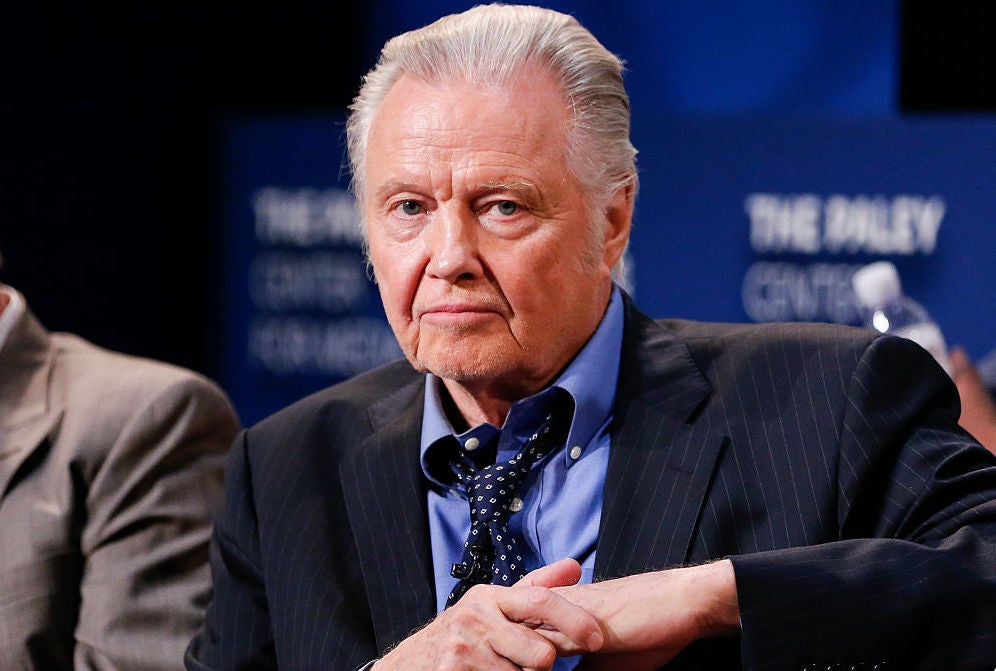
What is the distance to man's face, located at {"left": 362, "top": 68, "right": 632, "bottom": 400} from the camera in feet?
5.56

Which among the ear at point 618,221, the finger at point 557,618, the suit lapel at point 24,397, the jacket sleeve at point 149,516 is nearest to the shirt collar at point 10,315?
the suit lapel at point 24,397

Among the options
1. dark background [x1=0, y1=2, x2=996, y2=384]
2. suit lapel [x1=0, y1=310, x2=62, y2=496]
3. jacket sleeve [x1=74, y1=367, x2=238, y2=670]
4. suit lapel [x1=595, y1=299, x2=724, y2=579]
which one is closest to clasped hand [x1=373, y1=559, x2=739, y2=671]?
suit lapel [x1=595, y1=299, x2=724, y2=579]

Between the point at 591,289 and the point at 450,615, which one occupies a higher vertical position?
the point at 591,289

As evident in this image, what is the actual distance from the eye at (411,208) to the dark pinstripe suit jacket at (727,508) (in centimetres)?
30

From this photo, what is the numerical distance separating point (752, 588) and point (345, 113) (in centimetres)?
344

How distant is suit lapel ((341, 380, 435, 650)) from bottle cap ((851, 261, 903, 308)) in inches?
71.4

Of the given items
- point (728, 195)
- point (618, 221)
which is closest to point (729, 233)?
point (728, 195)

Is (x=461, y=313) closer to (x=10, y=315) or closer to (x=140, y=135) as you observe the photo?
(x=10, y=315)

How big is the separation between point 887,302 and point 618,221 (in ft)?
5.78

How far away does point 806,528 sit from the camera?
5.32ft

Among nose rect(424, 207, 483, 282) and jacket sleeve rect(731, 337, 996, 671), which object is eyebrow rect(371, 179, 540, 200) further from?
jacket sleeve rect(731, 337, 996, 671)

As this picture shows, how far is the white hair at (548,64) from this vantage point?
1.73 metres

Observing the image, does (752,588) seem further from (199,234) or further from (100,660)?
(199,234)

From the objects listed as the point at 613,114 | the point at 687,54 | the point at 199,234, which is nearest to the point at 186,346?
the point at 199,234
